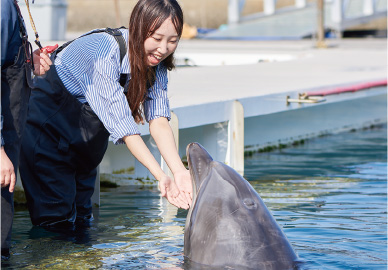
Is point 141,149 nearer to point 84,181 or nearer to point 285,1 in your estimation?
point 84,181

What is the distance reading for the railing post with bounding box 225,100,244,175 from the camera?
6.93 meters

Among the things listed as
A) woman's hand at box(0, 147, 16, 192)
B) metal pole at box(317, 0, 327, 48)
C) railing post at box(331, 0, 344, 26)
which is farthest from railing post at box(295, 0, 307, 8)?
woman's hand at box(0, 147, 16, 192)

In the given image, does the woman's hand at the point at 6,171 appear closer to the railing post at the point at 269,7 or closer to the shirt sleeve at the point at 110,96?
the shirt sleeve at the point at 110,96

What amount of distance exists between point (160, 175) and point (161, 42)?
627 millimetres

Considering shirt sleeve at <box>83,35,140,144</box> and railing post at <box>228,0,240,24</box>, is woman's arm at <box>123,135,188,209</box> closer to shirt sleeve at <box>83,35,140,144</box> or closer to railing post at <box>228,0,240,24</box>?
shirt sleeve at <box>83,35,140,144</box>

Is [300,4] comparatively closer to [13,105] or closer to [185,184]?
[185,184]

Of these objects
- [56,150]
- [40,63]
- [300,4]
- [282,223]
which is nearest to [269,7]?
[300,4]

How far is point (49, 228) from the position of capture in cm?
480

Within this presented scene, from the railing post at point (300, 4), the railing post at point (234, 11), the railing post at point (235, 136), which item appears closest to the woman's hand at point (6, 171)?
the railing post at point (235, 136)

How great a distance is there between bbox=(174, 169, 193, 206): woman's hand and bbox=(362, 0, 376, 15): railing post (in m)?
24.2

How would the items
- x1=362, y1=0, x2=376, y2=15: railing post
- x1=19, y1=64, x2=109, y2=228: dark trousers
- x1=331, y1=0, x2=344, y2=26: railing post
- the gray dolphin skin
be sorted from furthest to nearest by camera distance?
x1=362, y1=0, x2=376, y2=15: railing post < x1=331, y1=0, x2=344, y2=26: railing post < x1=19, y1=64, x2=109, y2=228: dark trousers < the gray dolphin skin

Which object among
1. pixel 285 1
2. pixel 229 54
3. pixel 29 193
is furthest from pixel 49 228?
pixel 285 1

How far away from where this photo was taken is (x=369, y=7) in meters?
26.9

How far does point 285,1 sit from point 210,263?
55.2 meters
